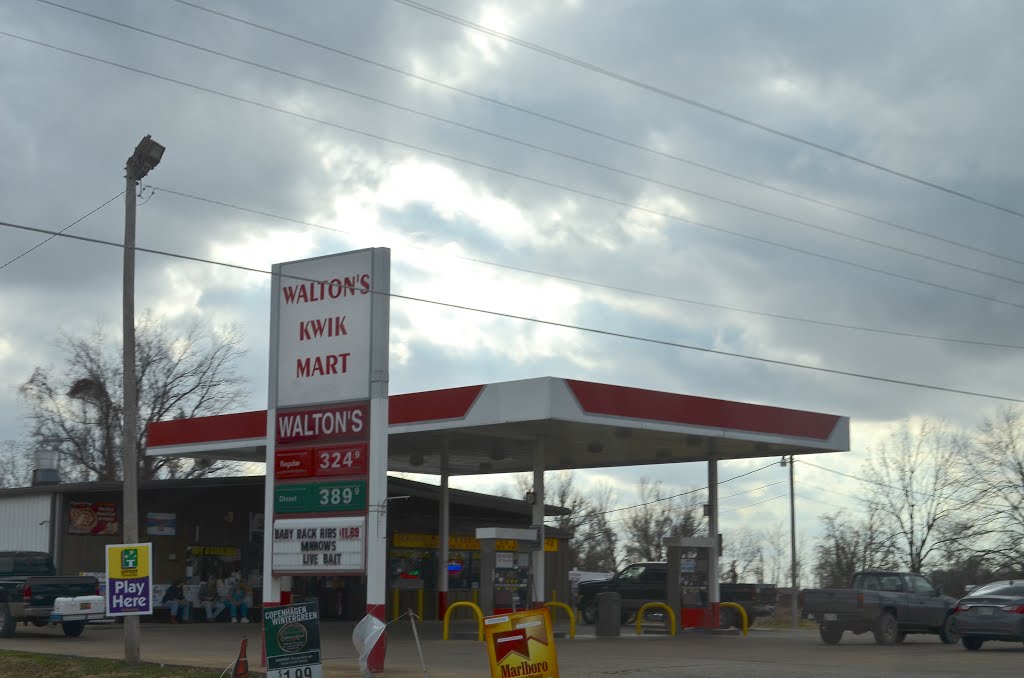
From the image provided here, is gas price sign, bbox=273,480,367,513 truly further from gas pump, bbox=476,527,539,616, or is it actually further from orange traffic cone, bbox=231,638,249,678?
gas pump, bbox=476,527,539,616

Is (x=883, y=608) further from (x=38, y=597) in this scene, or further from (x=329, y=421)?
(x=38, y=597)

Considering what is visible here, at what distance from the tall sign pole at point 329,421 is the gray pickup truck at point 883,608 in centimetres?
1126

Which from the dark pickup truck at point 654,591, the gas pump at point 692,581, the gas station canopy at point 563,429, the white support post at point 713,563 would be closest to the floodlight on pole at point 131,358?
the gas station canopy at point 563,429

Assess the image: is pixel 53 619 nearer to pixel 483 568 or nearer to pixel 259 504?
pixel 483 568

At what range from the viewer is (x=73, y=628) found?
26.7 m

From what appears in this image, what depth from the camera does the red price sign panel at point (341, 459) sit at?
18.9 metres

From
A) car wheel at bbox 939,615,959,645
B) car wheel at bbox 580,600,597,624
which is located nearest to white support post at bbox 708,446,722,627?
car wheel at bbox 939,615,959,645

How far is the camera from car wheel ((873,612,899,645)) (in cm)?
2578

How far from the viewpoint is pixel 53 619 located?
25.3 metres

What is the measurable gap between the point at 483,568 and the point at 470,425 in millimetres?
3483

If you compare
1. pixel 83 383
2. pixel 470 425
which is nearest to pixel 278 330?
pixel 470 425

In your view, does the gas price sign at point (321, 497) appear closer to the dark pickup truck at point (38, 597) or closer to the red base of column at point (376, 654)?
the red base of column at point (376, 654)

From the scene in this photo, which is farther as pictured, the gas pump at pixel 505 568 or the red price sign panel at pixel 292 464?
the gas pump at pixel 505 568

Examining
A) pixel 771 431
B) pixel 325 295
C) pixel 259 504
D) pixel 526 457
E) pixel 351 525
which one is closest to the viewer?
pixel 351 525
